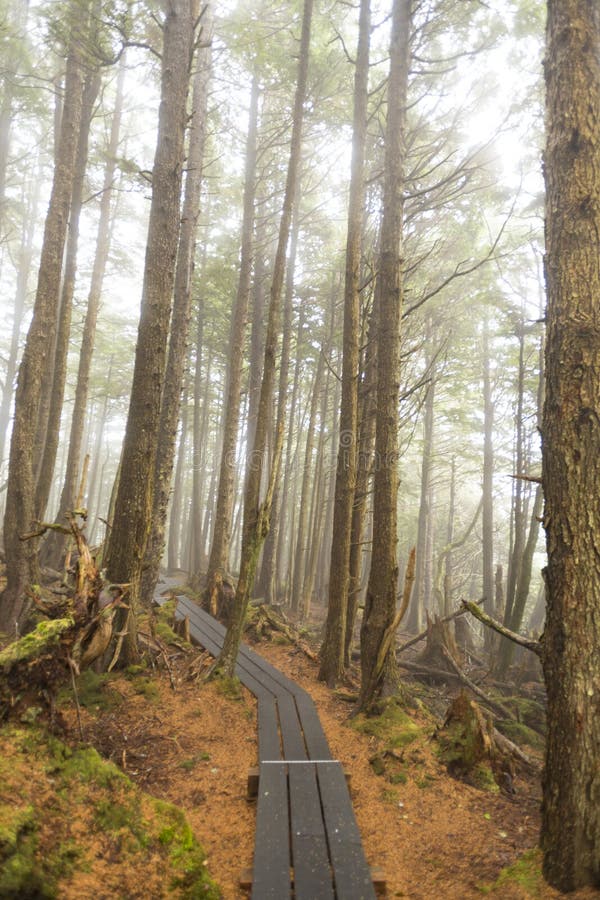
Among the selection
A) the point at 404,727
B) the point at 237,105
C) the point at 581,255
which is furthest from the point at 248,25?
the point at 404,727

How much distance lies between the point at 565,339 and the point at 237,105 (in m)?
15.1

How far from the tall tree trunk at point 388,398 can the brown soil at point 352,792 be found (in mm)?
995

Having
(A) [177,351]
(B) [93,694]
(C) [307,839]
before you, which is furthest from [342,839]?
(A) [177,351]

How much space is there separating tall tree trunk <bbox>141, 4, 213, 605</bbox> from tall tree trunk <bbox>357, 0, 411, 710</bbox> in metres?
3.16

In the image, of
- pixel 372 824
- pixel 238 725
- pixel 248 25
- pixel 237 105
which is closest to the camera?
pixel 372 824

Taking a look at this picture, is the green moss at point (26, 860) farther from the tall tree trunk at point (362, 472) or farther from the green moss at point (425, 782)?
the tall tree trunk at point (362, 472)

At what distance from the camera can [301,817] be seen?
161 inches

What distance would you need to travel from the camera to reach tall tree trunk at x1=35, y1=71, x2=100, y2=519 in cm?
951

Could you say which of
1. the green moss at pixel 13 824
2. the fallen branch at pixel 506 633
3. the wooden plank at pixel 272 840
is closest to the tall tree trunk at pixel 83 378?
the wooden plank at pixel 272 840

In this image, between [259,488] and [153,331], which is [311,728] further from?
[153,331]

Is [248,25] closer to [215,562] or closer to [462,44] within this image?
[462,44]

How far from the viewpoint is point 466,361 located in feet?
57.1

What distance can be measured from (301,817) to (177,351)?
8.27 m

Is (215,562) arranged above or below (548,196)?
below
